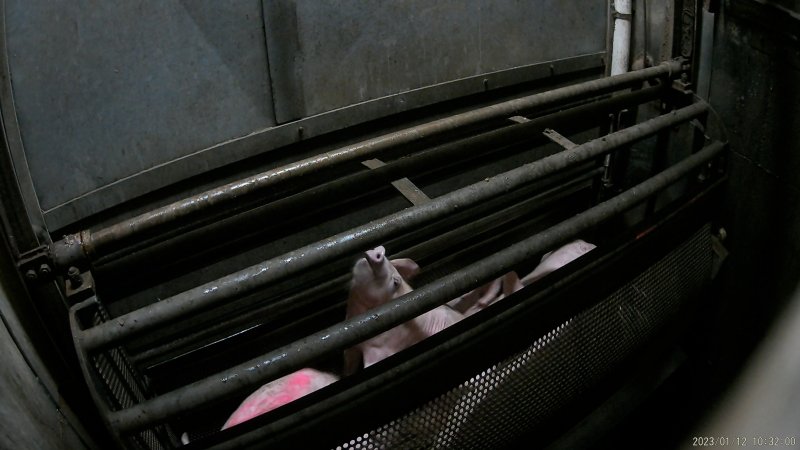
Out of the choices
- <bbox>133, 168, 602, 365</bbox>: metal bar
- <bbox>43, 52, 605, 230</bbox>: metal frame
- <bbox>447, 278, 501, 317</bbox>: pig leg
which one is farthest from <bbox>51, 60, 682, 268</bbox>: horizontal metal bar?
<bbox>133, 168, 602, 365</bbox>: metal bar

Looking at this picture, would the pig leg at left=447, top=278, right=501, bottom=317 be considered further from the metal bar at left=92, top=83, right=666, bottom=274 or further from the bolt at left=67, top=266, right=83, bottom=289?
the bolt at left=67, top=266, right=83, bottom=289

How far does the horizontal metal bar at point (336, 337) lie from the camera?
125 cm

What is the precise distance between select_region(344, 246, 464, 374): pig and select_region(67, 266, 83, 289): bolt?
81 cm

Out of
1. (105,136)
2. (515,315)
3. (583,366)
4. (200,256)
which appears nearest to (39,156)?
(105,136)

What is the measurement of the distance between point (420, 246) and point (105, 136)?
1.38 meters

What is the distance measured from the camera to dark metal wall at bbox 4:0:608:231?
1.71m

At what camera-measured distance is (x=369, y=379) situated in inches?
57.1

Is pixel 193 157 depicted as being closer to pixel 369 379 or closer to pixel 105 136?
pixel 105 136

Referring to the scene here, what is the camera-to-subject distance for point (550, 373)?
1.82 m

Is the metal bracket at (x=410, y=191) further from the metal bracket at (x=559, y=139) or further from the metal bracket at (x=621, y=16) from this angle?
the metal bracket at (x=621, y=16)

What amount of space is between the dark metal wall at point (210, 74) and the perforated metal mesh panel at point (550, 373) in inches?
47.0

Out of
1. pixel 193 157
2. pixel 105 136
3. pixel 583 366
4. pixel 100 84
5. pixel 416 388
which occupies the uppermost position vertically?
pixel 100 84

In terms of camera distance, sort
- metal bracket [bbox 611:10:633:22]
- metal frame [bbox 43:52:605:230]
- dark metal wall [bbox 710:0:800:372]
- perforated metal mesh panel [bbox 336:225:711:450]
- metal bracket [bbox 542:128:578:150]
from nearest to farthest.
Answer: perforated metal mesh panel [bbox 336:225:711:450] → metal frame [bbox 43:52:605:230] → dark metal wall [bbox 710:0:800:372] → metal bracket [bbox 542:128:578:150] → metal bracket [bbox 611:10:633:22]

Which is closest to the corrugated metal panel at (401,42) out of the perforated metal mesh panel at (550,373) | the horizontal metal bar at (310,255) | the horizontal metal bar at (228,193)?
the horizontal metal bar at (228,193)
